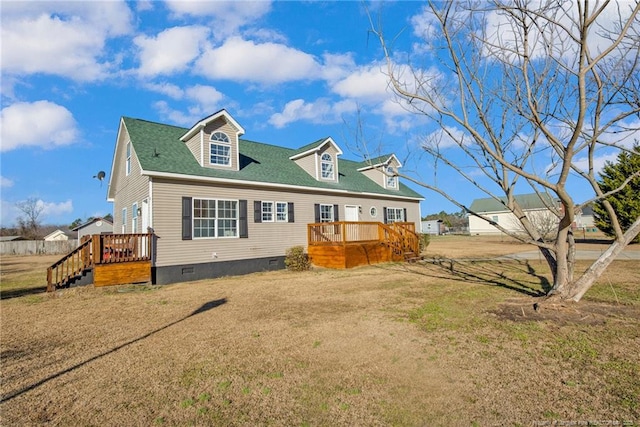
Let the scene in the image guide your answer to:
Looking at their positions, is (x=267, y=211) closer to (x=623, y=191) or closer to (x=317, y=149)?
(x=317, y=149)

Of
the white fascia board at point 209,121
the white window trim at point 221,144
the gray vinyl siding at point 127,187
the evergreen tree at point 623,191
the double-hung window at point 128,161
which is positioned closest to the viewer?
the gray vinyl siding at point 127,187

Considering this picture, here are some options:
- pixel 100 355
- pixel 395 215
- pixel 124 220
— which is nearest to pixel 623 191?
pixel 395 215

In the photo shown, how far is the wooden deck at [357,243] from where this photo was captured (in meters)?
13.4

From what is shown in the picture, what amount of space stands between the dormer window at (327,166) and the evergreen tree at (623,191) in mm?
16979

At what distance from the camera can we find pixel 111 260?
9945 millimetres

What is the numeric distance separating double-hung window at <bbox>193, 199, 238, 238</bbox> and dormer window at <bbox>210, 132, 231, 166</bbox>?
1803 millimetres

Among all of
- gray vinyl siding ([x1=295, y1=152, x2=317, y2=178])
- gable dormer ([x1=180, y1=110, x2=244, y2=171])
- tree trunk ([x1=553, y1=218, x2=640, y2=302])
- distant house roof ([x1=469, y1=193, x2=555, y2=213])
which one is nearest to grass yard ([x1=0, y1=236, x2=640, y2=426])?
tree trunk ([x1=553, y1=218, x2=640, y2=302])

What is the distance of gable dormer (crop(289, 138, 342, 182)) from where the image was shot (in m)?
16.7

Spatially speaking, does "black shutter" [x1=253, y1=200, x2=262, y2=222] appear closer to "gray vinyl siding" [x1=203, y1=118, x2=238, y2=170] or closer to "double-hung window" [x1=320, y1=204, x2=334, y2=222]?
"gray vinyl siding" [x1=203, y1=118, x2=238, y2=170]

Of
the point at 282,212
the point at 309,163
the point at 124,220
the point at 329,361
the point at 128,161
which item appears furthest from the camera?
the point at 309,163

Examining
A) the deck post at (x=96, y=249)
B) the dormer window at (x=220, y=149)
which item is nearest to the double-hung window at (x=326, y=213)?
the dormer window at (x=220, y=149)

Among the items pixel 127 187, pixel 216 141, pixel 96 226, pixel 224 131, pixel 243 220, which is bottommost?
pixel 243 220

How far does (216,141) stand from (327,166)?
644 cm

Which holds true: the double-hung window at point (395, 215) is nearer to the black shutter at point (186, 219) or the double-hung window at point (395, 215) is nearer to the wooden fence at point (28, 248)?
the black shutter at point (186, 219)
